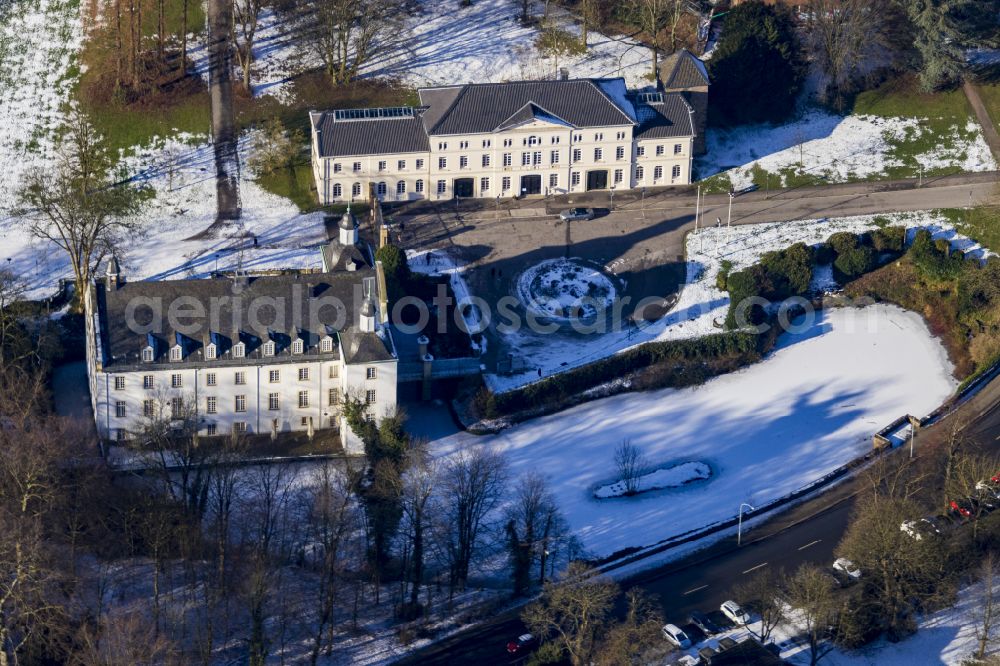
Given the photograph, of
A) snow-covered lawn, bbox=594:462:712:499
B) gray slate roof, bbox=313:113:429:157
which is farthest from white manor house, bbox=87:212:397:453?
gray slate roof, bbox=313:113:429:157

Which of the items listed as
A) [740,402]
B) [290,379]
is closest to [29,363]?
[290,379]

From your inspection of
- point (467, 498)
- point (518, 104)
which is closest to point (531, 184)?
point (518, 104)

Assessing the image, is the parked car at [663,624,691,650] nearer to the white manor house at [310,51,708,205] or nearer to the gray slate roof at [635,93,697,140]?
the white manor house at [310,51,708,205]

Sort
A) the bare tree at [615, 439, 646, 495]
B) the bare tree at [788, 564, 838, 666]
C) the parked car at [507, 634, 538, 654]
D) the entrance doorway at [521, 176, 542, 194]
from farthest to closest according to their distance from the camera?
the entrance doorway at [521, 176, 542, 194] → the bare tree at [615, 439, 646, 495] → the parked car at [507, 634, 538, 654] → the bare tree at [788, 564, 838, 666]

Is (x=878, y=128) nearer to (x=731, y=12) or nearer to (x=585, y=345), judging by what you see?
(x=731, y=12)

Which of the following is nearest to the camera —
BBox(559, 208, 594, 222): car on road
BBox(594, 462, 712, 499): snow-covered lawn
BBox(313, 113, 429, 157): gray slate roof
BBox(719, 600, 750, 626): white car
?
BBox(719, 600, 750, 626): white car

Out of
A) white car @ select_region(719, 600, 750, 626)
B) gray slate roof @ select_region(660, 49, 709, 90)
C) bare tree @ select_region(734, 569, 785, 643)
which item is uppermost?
gray slate roof @ select_region(660, 49, 709, 90)

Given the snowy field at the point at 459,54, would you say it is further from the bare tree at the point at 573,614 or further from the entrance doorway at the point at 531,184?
the bare tree at the point at 573,614
